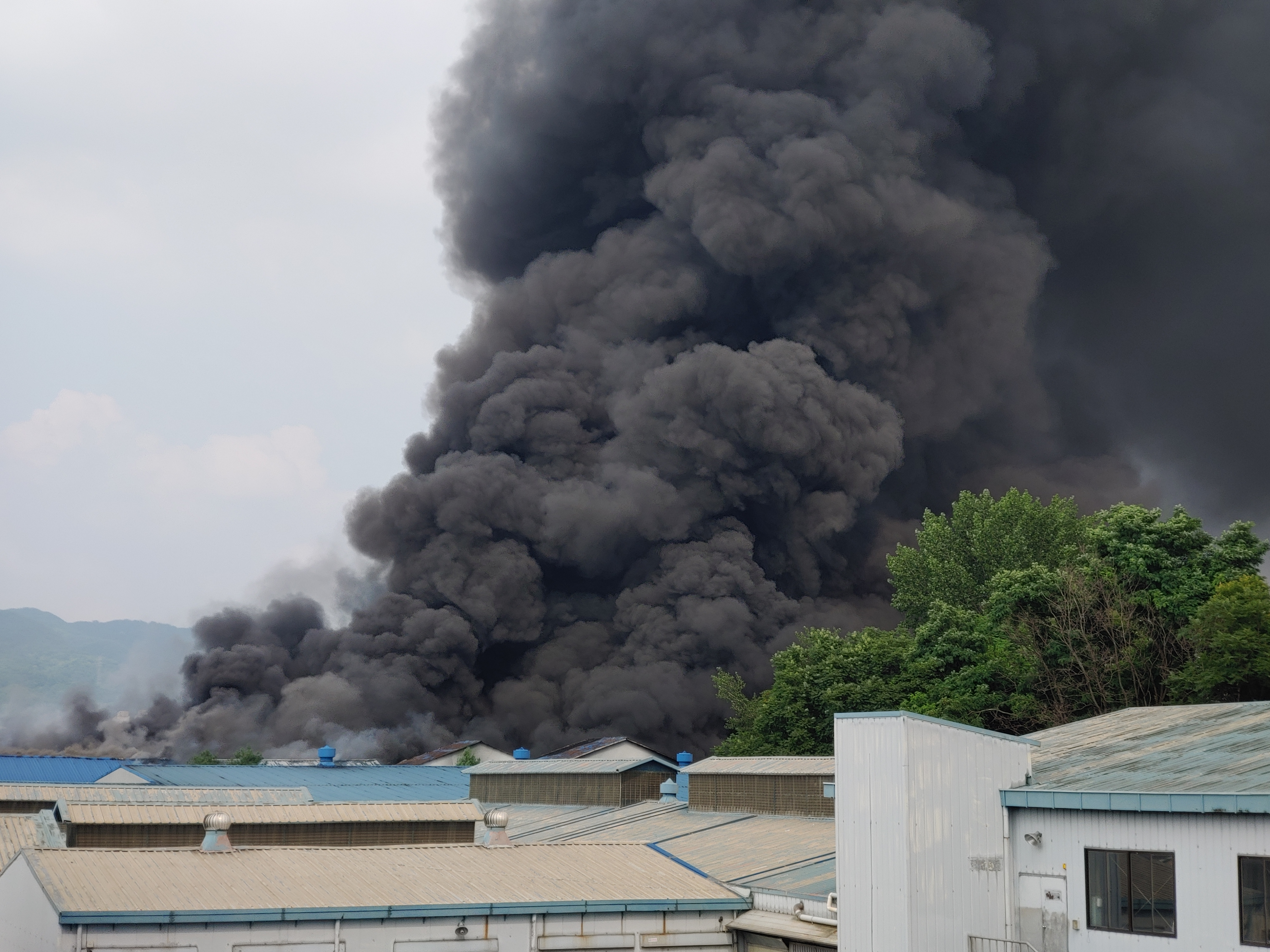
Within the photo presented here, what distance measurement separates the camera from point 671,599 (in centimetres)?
6625

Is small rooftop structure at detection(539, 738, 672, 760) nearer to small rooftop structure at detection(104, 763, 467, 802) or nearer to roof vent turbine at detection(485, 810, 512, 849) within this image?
small rooftop structure at detection(104, 763, 467, 802)

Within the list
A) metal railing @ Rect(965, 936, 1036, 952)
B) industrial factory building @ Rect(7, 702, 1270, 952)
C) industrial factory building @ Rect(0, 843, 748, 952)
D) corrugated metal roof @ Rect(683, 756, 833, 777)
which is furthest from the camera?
corrugated metal roof @ Rect(683, 756, 833, 777)

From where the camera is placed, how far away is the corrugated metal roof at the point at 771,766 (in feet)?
84.8

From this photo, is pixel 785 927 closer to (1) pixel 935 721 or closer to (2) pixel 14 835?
(1) pixel 935 721

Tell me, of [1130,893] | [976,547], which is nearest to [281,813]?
[1130,893]

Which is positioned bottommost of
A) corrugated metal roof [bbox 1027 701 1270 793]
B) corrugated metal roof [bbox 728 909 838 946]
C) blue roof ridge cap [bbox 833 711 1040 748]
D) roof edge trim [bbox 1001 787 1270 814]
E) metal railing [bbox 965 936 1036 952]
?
corrugated metal roof [bbox 728 909 838 946]

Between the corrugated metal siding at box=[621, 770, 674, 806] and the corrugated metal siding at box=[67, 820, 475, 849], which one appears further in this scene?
the corrugated metal siding at box=[621, 770, 674, 806]

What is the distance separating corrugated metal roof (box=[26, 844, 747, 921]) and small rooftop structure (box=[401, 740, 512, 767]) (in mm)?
36879

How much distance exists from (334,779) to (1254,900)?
3737 cm

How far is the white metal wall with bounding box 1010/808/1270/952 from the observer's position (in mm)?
13594

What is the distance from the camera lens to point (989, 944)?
15.8 metres

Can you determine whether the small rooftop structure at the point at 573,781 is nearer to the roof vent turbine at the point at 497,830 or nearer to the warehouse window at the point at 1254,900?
the roof vent turbine at the point at 497,830

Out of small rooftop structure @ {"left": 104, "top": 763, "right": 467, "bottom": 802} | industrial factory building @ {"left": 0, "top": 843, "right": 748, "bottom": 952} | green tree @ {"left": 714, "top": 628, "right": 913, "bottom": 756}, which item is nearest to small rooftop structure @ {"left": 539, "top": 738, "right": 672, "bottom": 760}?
small rooftop structure @ {"left": 104, "top": 763, "right": 467, "bottom": 802}

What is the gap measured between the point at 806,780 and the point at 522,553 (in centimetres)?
4508
